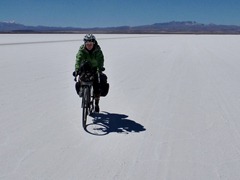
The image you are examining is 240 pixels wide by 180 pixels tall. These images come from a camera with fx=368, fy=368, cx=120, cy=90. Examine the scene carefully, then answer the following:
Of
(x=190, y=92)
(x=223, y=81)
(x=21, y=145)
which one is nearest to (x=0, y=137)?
(x=21, y=145)

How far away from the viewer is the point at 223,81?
1165 cm

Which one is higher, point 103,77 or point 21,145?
point 103,77

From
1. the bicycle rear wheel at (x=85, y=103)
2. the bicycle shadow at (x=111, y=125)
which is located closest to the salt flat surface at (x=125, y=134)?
the bicycle shadow at (x=111, y=125)

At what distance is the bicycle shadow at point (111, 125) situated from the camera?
19.8 ft

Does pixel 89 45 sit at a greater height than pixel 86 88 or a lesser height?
greater

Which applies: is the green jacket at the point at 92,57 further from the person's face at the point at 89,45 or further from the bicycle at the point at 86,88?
the bicycle at the point at 86,88

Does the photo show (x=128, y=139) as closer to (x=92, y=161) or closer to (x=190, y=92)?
(x=92, y=161)

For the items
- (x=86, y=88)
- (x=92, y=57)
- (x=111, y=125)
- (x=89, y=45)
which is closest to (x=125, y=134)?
(x=111, y=125)

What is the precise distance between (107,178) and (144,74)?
957cm

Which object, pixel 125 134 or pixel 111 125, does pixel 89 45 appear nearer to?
pixel 111 125

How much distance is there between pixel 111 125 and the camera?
252 inches

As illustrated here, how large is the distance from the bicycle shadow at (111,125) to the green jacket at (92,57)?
3.30ft

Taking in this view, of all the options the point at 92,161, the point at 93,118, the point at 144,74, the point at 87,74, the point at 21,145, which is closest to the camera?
the point at 92,161

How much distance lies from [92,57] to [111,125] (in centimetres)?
123
